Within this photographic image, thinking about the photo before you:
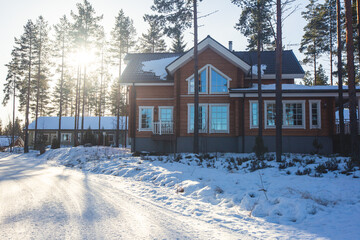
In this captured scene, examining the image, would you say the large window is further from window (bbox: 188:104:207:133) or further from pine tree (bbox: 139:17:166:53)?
pine tree (bbox: 139:17:166:53)

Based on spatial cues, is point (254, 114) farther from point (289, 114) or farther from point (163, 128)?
point (163, 128)

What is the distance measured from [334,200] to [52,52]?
31502 mm

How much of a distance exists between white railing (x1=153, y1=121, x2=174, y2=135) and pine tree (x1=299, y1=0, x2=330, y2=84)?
56.6 feet

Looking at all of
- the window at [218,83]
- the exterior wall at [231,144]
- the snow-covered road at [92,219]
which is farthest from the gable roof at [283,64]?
the snow-covered road at [92,219]

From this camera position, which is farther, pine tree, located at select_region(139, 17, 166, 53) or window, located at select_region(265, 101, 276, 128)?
pine tree, located at select_region(139, 17, 166, 53)

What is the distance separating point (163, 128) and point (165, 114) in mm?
1304

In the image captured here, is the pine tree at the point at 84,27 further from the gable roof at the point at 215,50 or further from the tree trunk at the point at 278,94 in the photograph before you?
the tree trunk at the point at 278,94

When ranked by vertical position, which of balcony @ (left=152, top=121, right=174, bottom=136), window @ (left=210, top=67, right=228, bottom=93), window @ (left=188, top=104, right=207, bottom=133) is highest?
window @ (left=210, top=67, right=228, bottom=93)

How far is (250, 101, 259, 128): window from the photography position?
1448 cm

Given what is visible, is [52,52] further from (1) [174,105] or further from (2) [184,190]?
(2) [184,190]

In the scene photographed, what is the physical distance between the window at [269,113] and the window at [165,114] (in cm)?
613

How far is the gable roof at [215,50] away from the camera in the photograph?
49.6ft

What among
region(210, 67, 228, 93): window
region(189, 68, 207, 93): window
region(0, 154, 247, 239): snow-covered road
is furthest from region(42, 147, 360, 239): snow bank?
region(189, 68, 207, 93): window

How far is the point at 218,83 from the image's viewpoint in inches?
617
